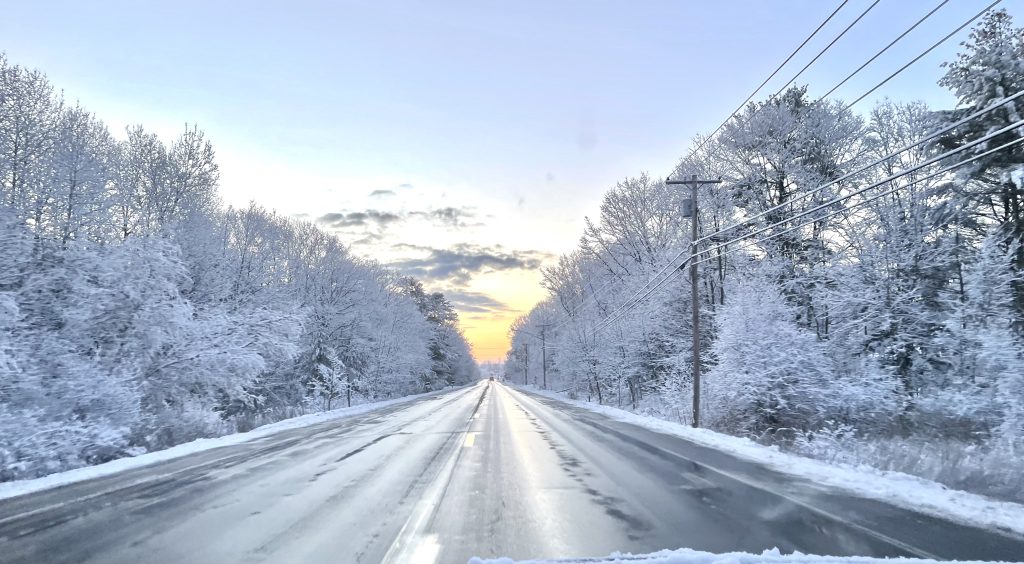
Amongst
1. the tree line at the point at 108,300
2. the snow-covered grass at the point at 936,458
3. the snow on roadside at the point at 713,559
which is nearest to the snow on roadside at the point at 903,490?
the snow-covered grass at the point at 936,458

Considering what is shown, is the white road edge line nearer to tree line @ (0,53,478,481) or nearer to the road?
the road

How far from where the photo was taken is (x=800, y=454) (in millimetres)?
12531

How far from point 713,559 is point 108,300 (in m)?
16.2

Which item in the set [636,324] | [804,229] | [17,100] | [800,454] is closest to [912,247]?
[804,229]

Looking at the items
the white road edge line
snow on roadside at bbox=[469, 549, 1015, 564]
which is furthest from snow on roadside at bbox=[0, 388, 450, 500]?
the white road edge line

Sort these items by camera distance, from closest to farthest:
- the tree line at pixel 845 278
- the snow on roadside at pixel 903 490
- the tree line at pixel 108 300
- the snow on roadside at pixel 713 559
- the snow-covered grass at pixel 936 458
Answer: the snow on roadside at pixel 713 559 < the snow on roadside at pixel 903 490 < the snow-covered grass at pixel 936 458 < the tree line at pixel 108 300 < the tree line at pixel 845 278

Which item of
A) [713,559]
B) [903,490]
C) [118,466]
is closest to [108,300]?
[118,466]

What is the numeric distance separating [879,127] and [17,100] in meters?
36.2

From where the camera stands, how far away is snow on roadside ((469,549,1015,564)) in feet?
15.7

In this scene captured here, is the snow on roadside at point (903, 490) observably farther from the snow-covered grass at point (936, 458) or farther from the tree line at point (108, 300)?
the tree line at point (108, 300)

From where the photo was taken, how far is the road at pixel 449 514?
5.42 meters

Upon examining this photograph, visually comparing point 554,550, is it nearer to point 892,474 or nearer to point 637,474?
point 637,474

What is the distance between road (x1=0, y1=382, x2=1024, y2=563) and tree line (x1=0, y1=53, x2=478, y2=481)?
146 inches

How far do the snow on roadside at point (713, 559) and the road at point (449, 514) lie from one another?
0.33 meters
